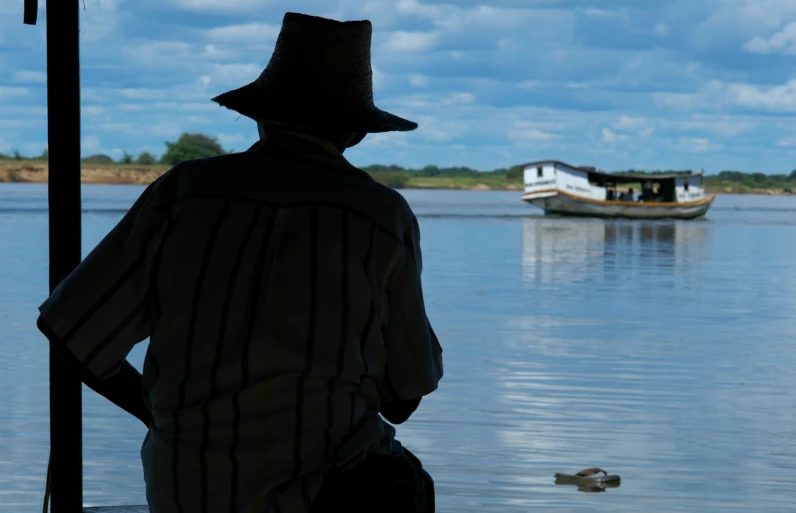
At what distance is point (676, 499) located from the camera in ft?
11.8

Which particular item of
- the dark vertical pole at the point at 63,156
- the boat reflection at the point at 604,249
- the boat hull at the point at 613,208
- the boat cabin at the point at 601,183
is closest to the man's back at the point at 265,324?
the dark vertical pole at the point at 63,156

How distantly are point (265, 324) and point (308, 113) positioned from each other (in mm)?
213

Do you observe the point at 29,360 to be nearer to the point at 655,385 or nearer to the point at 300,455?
the point at 655,385

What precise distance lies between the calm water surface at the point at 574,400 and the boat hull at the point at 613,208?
71.1ft

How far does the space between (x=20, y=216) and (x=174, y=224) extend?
26.3 meters

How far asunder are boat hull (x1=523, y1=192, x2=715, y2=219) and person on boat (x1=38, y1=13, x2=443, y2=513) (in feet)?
109

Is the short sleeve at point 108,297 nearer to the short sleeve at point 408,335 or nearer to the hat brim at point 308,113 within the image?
the hat brim at point 308,113

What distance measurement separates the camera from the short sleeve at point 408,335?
3.82ft

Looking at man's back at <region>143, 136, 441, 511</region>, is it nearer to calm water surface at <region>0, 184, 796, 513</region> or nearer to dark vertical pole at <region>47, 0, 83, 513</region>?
dark vertical pole at <region>47, 0, 83, 513</region>

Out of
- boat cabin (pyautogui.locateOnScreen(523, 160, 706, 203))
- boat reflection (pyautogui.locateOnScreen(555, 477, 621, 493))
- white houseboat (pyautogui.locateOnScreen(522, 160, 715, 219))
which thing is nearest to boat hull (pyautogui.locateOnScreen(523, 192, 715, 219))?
white houseboat (pyautogui.locateOnScreen(522, 160, 715, 219))

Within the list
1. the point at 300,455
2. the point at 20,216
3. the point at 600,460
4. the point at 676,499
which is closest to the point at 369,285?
the point at 300,455

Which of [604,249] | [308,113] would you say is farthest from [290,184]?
[604,249]

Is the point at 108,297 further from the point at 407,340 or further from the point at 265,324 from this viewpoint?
the point at 407,340

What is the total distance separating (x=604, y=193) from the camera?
34969mm
